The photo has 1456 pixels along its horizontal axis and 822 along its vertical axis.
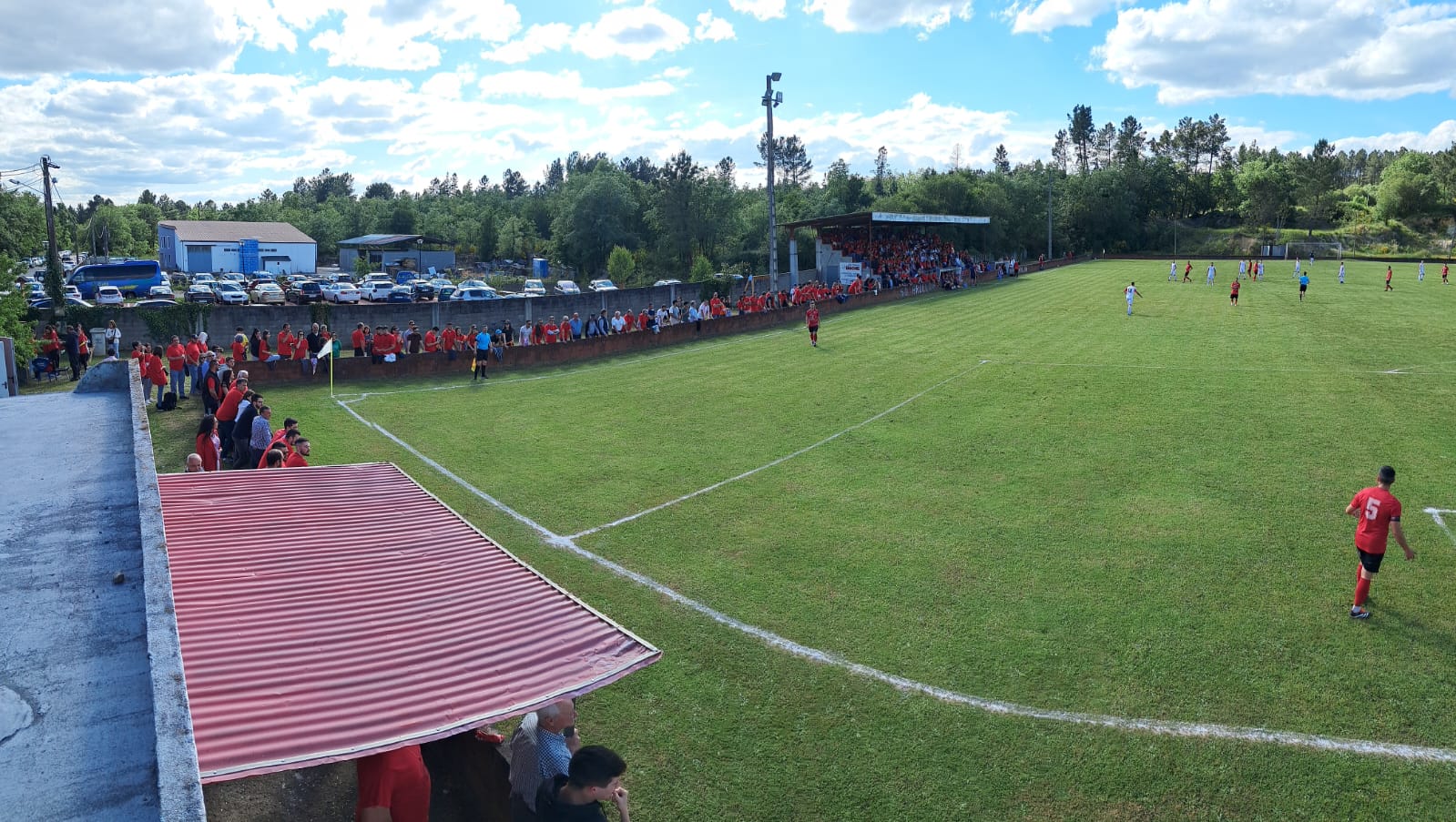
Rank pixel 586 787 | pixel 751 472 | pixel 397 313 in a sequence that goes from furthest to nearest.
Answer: pixel 397 313 → pixel 751 472 → pixel 586 787

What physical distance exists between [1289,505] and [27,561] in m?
14.7

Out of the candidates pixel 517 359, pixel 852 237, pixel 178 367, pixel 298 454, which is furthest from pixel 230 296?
pixel 298 454

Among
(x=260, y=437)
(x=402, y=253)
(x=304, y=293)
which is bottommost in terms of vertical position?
(x=260, y=437)

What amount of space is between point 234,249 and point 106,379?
80.0 meters

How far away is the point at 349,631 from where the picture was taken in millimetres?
6035

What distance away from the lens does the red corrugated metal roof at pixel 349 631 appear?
16.0ft

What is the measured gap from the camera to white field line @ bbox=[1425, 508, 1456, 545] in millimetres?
11758

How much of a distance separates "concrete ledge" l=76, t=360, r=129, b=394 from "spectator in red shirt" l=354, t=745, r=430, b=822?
940 centimetres

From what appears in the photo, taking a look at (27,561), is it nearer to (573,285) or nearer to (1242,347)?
(1242,347)

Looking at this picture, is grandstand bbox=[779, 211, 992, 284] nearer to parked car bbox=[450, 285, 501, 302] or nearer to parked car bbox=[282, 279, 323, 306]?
parked car bbox=[450, 285, 501, 302]

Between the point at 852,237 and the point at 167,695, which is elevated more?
the point at 852,237

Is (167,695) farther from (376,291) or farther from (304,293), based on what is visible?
(304,293)

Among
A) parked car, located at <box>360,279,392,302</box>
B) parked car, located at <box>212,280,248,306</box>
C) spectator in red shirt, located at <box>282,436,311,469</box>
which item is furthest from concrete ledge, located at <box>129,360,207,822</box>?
parked car, located at <box>212,280,248,306</box>

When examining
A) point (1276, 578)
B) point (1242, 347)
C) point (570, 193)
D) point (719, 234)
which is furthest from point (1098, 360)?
point (570, 193)
